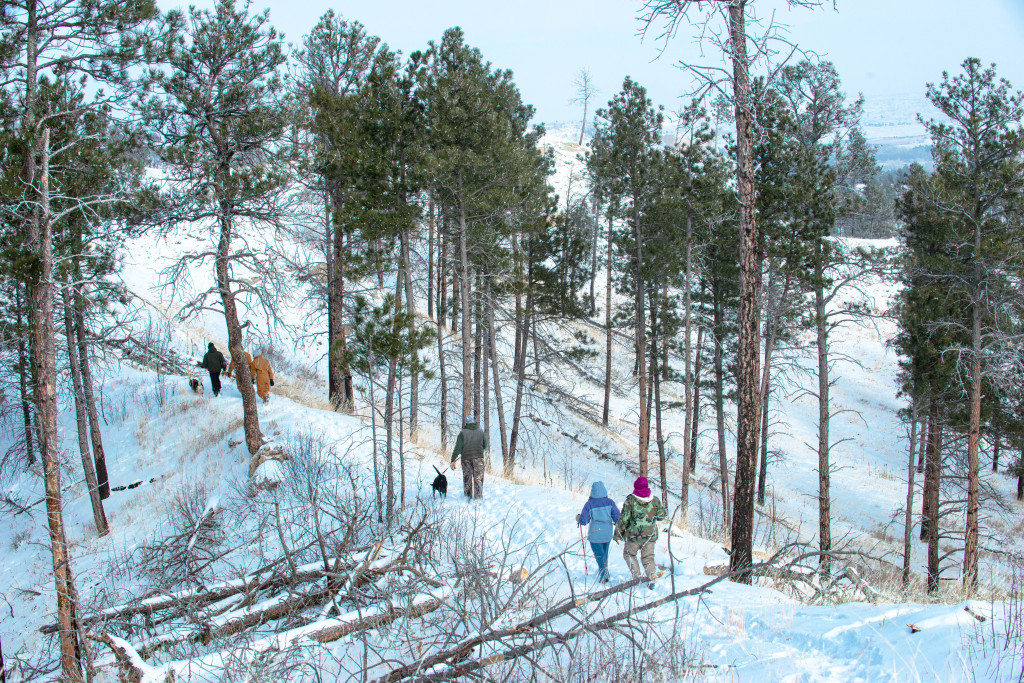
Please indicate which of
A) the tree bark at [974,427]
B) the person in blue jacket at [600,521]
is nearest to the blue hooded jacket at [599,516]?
the person in blue jacket at [600,521]

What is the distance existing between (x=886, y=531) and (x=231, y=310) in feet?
75.7

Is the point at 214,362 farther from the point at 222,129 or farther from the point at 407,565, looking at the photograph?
the point at 407,565

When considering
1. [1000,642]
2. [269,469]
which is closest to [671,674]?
[1000,642]

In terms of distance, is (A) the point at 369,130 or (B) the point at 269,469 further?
(A) the point at 369,130

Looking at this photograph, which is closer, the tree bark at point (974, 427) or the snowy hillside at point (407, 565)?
the snowy hillside at point (407, 565)

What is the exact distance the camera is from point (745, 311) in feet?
24.3

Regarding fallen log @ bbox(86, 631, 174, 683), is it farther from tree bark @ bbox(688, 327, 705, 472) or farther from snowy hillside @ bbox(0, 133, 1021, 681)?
tree bark @ bbox(688, 327, 705, 472)

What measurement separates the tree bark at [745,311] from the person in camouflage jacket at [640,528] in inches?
41.1

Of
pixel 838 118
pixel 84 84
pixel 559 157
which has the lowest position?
pixel 84 84

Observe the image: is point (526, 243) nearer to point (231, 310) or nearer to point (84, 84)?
point (231, 310)

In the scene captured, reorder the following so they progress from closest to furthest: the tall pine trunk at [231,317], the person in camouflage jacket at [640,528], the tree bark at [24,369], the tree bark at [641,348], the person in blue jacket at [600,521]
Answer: the person in camouflage jacket at [640,528], the person in blue jacket at [600,521], the tall pine trunk at [231,317], the tree bark at [24,369], the tree bark at [641,348]

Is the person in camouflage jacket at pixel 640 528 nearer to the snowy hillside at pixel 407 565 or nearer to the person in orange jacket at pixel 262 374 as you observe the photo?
the snowy hillside at pixel 407 565

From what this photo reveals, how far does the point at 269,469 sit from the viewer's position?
11523 mm

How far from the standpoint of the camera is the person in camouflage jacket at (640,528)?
6910 mm
